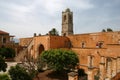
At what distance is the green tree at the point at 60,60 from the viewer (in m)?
32.8

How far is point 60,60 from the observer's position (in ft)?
108

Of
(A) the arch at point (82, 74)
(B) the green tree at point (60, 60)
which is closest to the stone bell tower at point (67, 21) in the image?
(B) the green tree at point (60, 60)

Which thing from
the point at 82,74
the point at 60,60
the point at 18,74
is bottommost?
the point at 82,74

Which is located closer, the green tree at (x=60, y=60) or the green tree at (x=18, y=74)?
the green tree at (x=18, y=74)

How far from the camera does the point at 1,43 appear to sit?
52.5 metres

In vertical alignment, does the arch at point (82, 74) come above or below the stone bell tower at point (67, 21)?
below

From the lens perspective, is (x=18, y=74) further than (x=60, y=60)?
No

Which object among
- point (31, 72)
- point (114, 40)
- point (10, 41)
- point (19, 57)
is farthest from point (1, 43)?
point (114, 40)

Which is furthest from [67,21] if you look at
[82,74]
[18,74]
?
[18,74]

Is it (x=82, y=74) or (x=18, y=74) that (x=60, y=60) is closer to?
(x=82, y=74)

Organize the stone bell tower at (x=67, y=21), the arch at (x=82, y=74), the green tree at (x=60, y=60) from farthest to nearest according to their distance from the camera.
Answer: the stone bell tower at (x=67, y=21), the green tree at (x=60, y=60), the arch at (x=82, y=74)

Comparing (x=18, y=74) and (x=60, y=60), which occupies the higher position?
(x=60, y=60)

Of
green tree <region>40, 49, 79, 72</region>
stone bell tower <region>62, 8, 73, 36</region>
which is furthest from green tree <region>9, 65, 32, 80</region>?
stone bell tower <region>62, 8, 73, 36</region>

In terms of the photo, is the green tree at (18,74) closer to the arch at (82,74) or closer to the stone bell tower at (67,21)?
the arch at (82,74)
